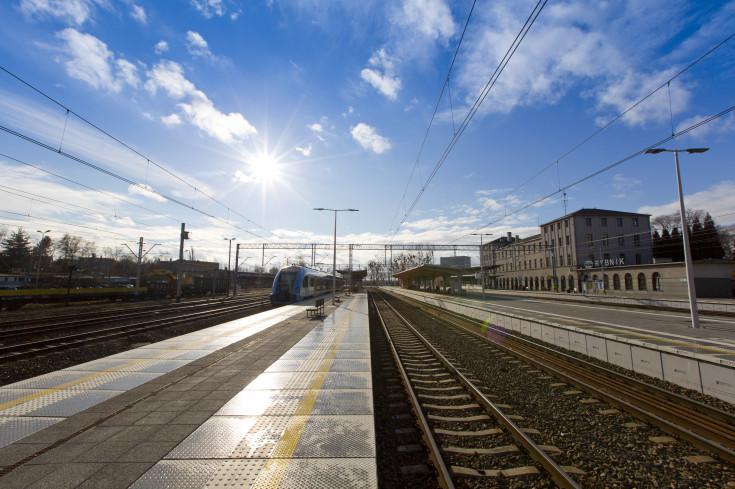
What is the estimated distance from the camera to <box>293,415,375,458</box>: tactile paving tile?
13.2 ft

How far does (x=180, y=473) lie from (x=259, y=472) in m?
0.85

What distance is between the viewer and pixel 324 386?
21.6 feet

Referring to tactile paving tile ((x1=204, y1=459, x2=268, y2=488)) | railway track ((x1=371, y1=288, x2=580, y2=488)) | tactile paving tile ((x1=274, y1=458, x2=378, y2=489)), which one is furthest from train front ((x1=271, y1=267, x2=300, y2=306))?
tactile paving tile ((x1=274, y1=458, x2=378, y2=489))

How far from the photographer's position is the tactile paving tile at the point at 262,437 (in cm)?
400

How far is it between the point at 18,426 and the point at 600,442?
8346 mm

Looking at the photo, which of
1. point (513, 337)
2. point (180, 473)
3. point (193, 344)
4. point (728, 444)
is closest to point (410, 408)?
point (180, 473)

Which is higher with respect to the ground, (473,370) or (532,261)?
(532,261)

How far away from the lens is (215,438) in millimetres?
4379

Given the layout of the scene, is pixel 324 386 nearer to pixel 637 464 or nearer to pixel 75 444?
pixel 75 444

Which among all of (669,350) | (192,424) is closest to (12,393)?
(192,424)

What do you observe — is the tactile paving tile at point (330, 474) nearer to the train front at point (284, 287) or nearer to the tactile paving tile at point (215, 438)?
the tactile paving tile at point (215, 438)

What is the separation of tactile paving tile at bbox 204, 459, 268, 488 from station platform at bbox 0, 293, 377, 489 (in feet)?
0.04

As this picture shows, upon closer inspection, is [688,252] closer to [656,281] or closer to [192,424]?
[192,424]

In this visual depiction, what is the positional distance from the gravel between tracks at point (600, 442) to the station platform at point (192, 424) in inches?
109
